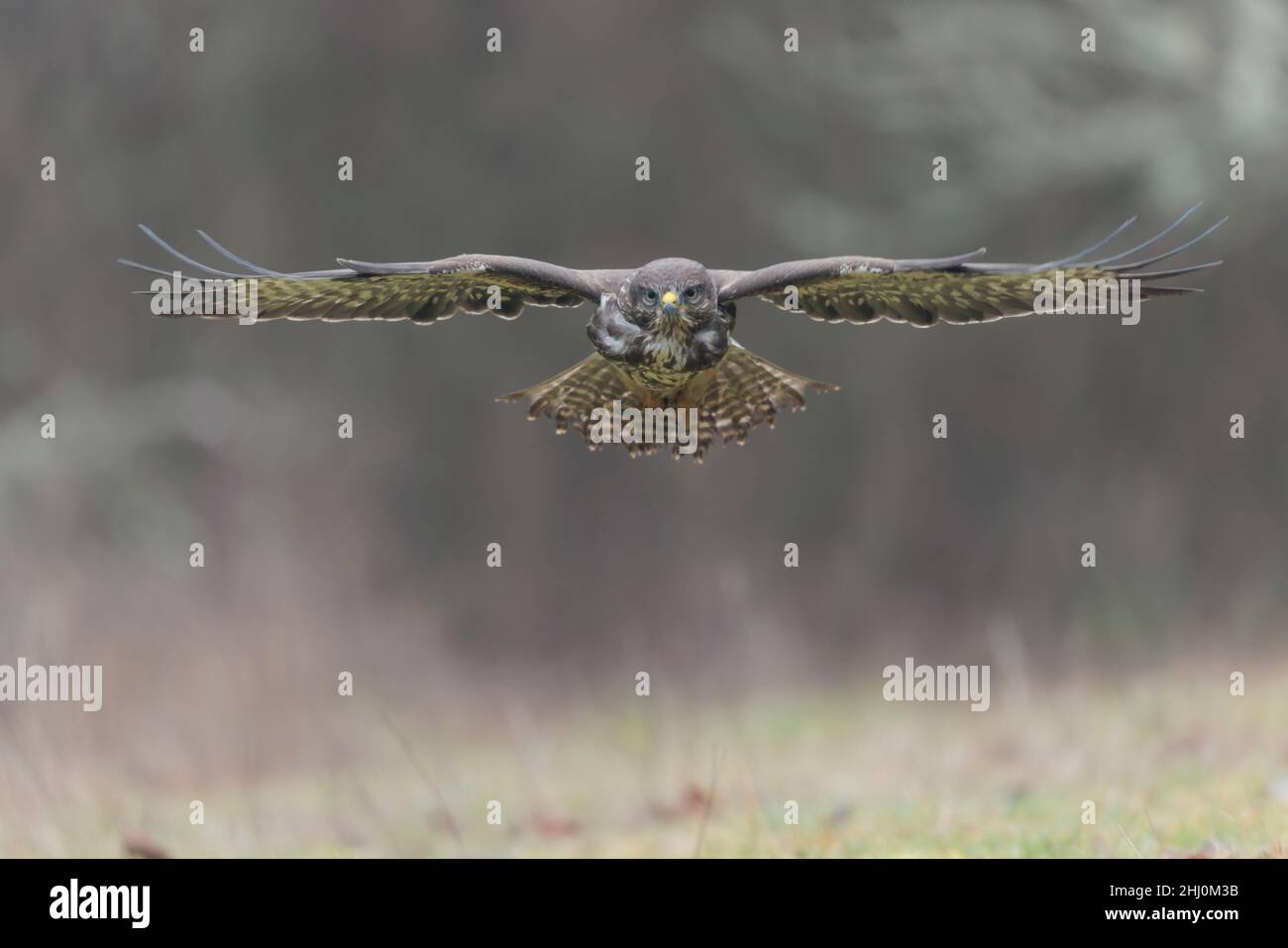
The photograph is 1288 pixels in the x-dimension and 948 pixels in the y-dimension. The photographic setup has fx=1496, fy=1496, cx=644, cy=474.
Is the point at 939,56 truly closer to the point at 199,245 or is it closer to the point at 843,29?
the point at 843,29

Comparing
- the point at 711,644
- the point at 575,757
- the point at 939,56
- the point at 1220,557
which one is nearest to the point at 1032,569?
the point at 1220,557

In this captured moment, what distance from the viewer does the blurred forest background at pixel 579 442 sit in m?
9.65

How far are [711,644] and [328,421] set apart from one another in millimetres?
4816

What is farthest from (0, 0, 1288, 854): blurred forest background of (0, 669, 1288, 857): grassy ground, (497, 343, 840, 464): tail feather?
(497, 343, 840, 464): tail feather

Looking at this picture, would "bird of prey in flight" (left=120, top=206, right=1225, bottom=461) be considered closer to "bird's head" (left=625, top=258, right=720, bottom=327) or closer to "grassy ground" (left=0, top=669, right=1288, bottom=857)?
"bird's head" (left=625, top=258, right=720, bottom=327)

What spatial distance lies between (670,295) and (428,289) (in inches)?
41.2

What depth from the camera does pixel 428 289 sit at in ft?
20.2

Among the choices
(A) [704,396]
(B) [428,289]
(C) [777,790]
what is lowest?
(C) [777,790]

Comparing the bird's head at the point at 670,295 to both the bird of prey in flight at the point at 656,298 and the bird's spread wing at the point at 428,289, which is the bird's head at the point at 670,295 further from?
the bird's spread wing at the point at 428,289

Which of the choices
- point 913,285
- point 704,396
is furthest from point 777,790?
point 913,285

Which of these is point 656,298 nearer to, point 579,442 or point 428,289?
point 428,289

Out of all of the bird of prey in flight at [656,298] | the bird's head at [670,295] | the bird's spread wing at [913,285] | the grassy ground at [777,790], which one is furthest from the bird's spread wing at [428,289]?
the grassy ground at [777,790]

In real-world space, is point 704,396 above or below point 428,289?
below

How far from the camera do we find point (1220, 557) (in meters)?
12.1
